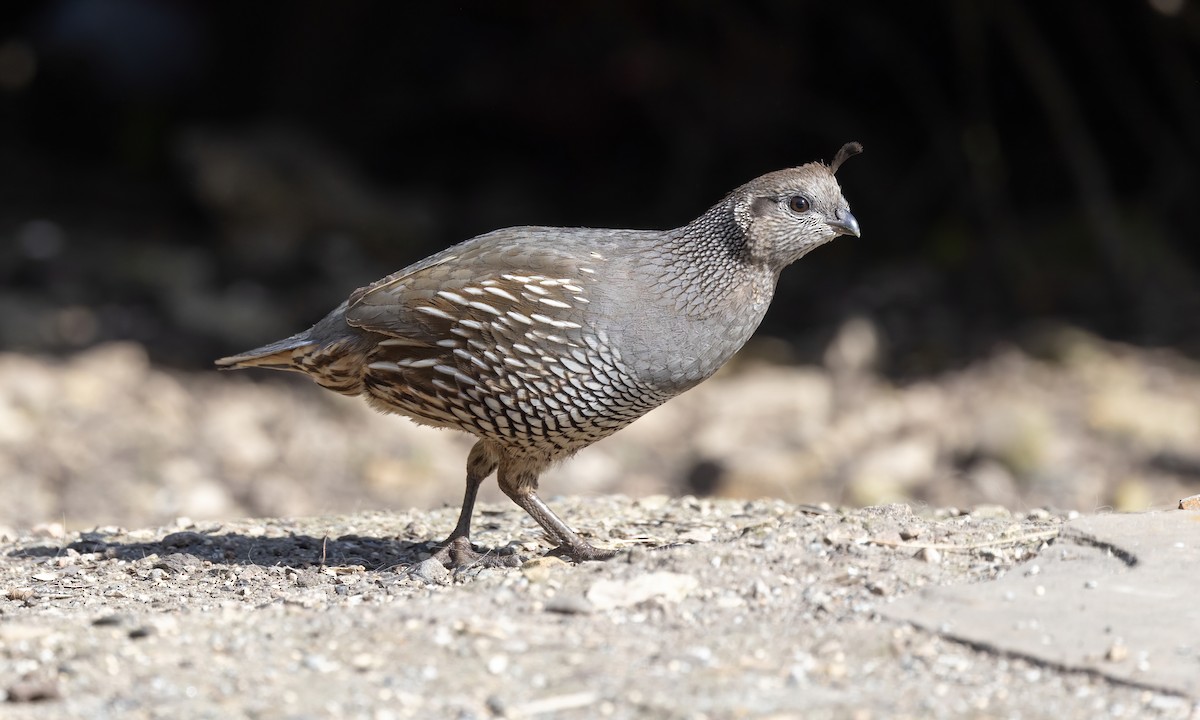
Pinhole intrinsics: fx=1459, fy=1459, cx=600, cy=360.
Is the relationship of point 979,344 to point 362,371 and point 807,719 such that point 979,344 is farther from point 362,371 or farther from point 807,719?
point 807,719

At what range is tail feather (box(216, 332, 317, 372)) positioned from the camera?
5.98m

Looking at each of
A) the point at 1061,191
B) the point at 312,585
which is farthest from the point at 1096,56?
the point at 312,585

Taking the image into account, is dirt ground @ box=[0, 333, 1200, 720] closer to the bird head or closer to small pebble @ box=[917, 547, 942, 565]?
small pebble @ box=[917, 547, 942, 565]

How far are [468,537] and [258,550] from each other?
0.91m

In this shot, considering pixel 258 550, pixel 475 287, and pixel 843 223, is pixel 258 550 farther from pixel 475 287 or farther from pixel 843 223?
pixel 843 223

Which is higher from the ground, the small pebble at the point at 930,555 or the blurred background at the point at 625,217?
the blurred background at the point at 625,217

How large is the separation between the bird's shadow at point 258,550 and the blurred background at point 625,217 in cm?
280

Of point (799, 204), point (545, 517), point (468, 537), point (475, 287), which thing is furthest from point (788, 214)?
point (468, 537)

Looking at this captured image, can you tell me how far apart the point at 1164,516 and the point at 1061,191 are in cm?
862

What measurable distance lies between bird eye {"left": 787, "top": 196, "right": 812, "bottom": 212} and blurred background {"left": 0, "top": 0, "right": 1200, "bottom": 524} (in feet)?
11.2

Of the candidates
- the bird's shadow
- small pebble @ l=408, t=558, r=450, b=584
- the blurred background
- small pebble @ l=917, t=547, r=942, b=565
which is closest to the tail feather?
the bird's shadow

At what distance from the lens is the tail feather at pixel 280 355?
5.98 metres

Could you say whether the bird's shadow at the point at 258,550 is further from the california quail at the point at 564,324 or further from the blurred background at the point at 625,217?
the blurred background at the point at 625,217

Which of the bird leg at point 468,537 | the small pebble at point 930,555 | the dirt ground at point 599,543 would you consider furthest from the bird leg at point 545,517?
the small pebble at point 930,555
